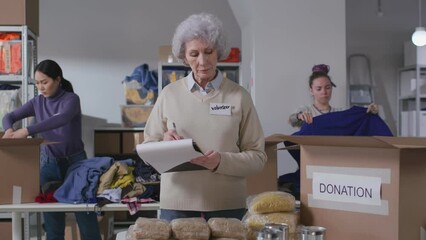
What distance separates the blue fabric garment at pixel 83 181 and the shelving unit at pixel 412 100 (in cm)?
390

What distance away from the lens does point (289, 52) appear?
3.94 m

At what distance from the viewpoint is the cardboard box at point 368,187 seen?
46.3 inches

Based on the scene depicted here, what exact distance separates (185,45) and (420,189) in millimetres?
941

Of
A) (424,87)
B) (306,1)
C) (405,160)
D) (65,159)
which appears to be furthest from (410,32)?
(405,160)

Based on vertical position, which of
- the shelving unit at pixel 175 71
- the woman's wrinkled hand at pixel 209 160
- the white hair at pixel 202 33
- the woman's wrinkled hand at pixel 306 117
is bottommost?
the woman's wrinkled hand at pixel 209 160

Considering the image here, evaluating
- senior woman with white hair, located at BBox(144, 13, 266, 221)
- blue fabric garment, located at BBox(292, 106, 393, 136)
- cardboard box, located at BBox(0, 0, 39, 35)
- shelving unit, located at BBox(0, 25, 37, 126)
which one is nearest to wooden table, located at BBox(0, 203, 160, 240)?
senior woman with white hair, located at BBox(144, 13, 266, 221)

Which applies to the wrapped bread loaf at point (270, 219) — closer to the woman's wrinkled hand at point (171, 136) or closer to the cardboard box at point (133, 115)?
the woman's wrinkled hand at point (171, 136)

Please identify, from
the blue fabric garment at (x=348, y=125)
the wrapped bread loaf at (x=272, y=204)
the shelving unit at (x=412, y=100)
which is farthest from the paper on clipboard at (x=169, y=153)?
the shelving unit at (x=412, y=100)

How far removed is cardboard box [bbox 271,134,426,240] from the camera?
1.18 m

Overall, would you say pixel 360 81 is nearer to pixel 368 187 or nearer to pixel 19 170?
pixel 19 170

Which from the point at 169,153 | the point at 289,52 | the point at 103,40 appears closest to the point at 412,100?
the point at 289,52

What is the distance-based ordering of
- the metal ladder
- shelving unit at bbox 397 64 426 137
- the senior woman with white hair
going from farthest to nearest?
the metal ladder → shelving unit at bbox 397 64 426 137 → the senior woman with white hair

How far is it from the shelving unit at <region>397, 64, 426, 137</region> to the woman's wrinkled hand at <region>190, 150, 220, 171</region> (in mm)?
4544

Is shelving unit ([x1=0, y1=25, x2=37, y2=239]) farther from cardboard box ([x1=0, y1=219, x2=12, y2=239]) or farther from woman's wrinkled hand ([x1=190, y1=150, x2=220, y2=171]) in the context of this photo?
woman's wrinkled hand ([x1=190, y1=150, x2=220, y2=171])
